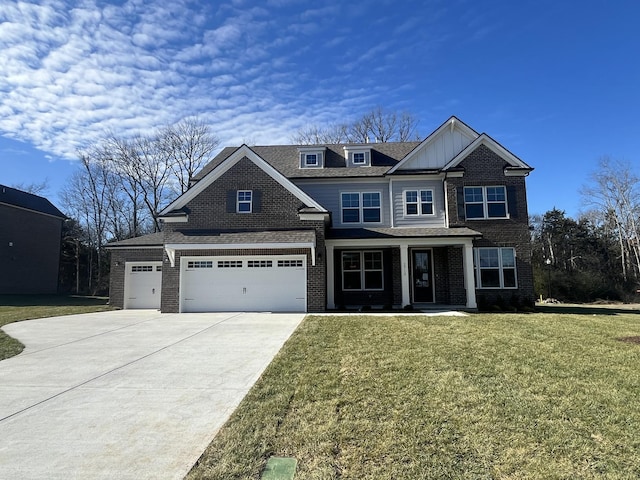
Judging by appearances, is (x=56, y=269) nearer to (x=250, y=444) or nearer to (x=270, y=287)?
(x=270, y=287)

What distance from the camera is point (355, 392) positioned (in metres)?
4.92

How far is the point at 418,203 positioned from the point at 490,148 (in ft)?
12.8

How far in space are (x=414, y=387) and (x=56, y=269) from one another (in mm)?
37674

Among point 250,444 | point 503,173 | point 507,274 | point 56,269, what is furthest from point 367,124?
point 250,444

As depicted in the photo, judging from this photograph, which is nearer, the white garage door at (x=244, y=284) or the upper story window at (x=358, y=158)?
the white garage door at (x=244, y=284)

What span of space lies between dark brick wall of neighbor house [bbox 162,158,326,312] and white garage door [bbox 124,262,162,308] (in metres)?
2.76

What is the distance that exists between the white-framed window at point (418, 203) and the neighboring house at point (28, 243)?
97.3 feet

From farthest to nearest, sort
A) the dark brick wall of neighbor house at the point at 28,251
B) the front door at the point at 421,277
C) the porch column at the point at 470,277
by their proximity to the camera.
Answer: the dark brick wall of neighbor house at the point at 28,251, the front door at the point at 421,277, the porch column at the point at 470,277

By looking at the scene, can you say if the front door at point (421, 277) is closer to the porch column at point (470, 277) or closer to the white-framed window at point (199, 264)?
the porch column at point (470, 277)

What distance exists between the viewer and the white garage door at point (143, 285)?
17672mm

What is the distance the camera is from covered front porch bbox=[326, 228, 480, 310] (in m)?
15.6

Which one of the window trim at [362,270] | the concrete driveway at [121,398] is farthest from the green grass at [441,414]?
the window trim at [362,270]

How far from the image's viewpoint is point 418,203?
56.7 feet

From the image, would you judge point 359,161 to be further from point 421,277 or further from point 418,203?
point 421,277
